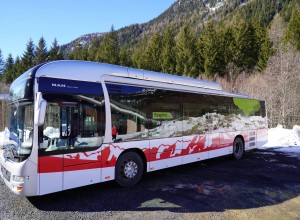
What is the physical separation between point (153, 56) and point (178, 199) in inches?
1865

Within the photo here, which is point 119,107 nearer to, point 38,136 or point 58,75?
point 58,75

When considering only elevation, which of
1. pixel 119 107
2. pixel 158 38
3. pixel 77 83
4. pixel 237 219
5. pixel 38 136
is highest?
pixel 158 38

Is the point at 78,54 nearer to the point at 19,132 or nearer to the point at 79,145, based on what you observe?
the point at 19,132

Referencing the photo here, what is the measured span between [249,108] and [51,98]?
34.0 ft

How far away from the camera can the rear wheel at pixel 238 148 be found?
12247 mm

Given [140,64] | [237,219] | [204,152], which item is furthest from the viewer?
[140,64]

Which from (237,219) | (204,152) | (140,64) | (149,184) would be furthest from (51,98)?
(140,64)

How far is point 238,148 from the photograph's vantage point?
12523 millimetres

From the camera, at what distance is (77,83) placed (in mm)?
6527

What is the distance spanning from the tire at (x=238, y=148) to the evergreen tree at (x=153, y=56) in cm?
3923

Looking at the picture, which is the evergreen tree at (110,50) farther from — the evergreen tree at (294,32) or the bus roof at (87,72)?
the bus roof at (87,72)

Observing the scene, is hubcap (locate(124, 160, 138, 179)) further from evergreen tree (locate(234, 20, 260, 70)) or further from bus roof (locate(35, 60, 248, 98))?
evergreen tree (locate(234, 20, 260, 70))

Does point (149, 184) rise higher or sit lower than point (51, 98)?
lower

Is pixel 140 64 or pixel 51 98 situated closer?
pixel 51 98
